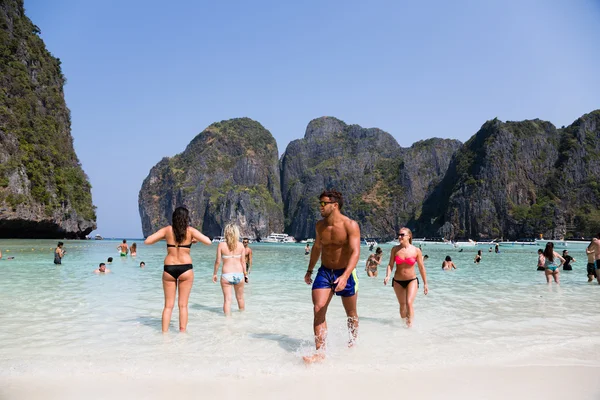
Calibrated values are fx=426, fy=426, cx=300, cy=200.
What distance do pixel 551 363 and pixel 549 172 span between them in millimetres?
156923

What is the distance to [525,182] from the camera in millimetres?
138500

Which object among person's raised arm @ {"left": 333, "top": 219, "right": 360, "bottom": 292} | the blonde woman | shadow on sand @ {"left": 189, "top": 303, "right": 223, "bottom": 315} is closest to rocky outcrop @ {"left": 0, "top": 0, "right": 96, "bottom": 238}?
shadow on sand @ {"left": 189, "top": 303, "right": 223, "bottom": 315}

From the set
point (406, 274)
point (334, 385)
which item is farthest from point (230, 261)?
point (334, 385)

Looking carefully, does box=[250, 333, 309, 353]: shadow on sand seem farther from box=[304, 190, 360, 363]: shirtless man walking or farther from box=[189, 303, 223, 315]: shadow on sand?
box=[189, 303, 223, 315]: shadow on sand


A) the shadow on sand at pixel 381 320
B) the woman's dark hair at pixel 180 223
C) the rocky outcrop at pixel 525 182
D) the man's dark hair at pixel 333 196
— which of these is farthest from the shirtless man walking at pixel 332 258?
the rocky outcrop at pixel 525 182

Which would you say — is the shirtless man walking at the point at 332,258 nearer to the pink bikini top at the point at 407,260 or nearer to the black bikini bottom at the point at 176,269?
the black bikini bottom at the point at 176,269

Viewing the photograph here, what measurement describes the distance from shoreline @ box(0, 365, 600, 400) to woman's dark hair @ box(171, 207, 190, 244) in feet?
6.63

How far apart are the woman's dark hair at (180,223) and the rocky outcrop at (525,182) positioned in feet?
444

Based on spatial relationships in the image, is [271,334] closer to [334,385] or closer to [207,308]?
[334,385]

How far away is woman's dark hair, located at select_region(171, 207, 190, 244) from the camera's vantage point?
18.9ft

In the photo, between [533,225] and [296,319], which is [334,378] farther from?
[533,225]

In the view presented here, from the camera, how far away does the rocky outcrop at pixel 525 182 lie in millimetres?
125938

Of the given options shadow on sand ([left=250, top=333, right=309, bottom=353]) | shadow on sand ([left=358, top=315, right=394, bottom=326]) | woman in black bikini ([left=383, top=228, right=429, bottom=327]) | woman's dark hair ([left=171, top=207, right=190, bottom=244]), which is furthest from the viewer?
shadow on sand ([left=358, top=315, right=394, bottom=326])

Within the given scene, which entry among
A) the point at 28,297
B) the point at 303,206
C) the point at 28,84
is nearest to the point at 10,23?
the point at 28,84
